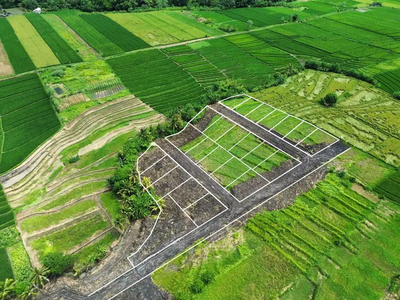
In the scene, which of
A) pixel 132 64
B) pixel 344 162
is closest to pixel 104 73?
pixel 132 64

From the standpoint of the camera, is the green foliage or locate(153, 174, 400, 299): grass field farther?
the green foliage

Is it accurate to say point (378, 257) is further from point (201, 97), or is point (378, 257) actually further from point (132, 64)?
point (132, 64)

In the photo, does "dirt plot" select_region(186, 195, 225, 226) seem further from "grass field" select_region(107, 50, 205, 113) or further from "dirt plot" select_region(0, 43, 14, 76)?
"dirt plot" select_region(0, 43, 14, 76)

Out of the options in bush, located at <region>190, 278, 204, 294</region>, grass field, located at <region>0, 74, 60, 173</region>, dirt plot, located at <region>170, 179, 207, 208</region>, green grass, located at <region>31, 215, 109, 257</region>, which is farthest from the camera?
grass field, located at <region>0, 74, 60, 173</region>

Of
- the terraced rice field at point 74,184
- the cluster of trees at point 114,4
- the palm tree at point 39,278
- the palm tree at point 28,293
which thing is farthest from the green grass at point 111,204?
the cluster of trees at point 114,4

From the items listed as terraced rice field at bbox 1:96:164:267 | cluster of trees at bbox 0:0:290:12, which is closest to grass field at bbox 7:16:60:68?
cluster of trees at bbox 0:0:290:12

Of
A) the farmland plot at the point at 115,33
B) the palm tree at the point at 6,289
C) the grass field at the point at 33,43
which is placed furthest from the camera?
the farmland plot at the point at 115,33

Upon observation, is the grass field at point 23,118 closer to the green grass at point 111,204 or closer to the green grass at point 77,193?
the green grass at point 77,193
